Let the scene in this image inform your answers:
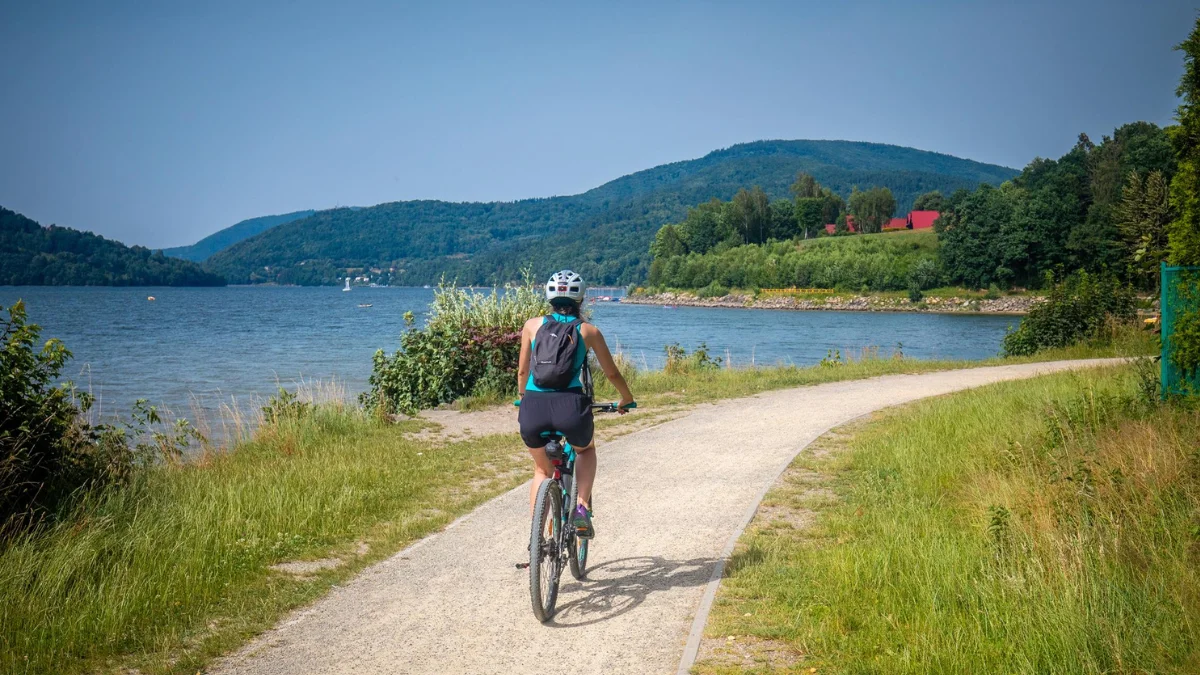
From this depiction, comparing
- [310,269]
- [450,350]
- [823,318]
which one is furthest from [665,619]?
[310,269]

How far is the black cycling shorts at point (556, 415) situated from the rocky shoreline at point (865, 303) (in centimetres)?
7667

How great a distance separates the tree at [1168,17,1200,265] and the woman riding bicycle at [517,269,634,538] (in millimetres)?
6240

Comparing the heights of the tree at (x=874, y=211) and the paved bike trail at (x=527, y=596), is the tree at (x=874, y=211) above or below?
above

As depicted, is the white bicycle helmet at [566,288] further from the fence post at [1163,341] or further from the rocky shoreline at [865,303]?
the rocky shoreline at [865,303]

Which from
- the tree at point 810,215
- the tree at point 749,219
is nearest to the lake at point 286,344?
the tree at point 810,215

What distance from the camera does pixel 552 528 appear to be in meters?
5.50

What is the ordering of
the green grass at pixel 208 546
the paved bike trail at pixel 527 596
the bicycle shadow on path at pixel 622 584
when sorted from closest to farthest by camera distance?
the paved bike trail at pixel 527 596, the green grass at pixel 208 546, the bicycle shadow on path at pixel 622 584

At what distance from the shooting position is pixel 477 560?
6684 mm

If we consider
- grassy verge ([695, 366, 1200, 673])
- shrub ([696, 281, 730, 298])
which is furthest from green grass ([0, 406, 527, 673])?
shrub ([696, 281, 730, 298])

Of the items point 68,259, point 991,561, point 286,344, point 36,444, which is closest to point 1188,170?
point 991,561

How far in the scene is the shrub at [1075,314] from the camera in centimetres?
2322

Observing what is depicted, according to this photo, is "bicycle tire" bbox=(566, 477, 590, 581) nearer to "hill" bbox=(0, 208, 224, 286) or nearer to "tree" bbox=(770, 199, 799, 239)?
"hill" bbox=(0, 208, 224, 286)

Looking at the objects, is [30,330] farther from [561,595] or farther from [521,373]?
[561,595]

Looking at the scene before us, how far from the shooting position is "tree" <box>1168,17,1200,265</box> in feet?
27.1
